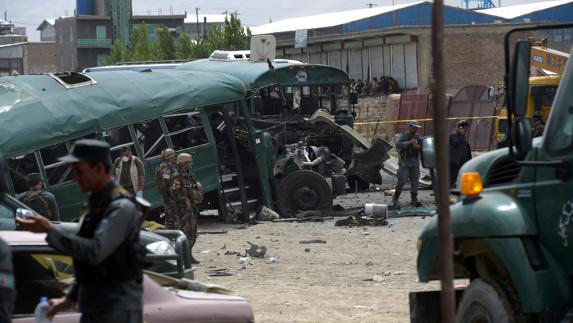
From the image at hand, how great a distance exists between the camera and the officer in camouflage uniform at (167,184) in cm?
1619

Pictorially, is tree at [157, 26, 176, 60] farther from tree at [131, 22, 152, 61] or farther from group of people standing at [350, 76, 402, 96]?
group of people standing at [350, 76, 402, 96]

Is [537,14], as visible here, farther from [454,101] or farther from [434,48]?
[434,48]

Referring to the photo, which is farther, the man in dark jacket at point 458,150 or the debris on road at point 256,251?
the man in dark jacket at point 458,150

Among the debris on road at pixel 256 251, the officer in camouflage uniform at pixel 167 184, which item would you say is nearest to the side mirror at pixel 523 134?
the officer in camouflage uniform at pixel 167 184

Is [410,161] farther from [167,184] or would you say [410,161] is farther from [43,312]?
[43,312]

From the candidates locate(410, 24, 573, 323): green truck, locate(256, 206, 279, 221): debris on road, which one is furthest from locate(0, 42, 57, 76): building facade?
locate(410, 24, 573, 323): green truck

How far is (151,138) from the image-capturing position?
20.6 metres

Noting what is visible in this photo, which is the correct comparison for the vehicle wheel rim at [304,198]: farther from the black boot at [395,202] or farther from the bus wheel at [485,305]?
the bus wheel at [485,305]

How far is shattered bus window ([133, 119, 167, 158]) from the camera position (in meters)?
20.4

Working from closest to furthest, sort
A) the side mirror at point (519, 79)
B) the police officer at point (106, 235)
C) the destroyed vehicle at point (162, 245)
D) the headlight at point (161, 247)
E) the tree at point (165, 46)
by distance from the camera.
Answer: the police officer at point (106, 235)
the side mirror at point (519, 79)
the destroyed vehicle at point (162, 245)
the headlight at point (161, 247)
the tree at point (165, 46)

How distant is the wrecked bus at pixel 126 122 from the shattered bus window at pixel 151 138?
0.02 meters

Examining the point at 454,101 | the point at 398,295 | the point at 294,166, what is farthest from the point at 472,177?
the point at 454,101

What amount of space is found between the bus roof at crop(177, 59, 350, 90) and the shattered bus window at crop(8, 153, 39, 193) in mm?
6530

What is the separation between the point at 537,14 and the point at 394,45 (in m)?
20.7
